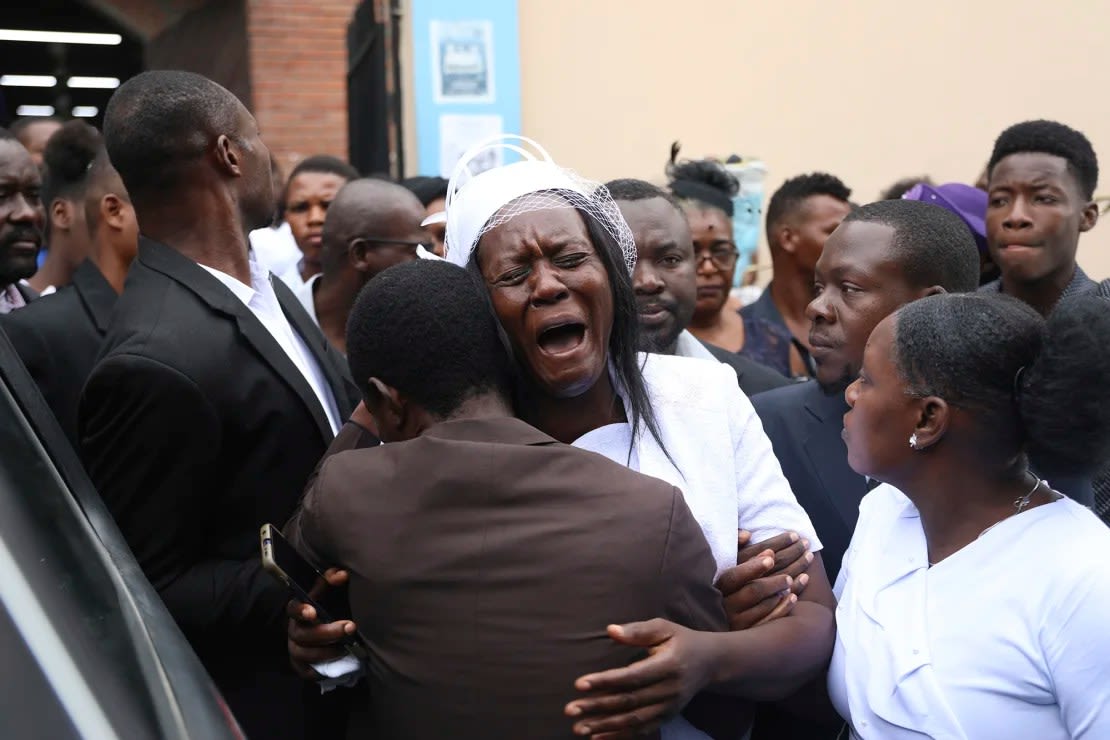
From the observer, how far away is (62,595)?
123cm

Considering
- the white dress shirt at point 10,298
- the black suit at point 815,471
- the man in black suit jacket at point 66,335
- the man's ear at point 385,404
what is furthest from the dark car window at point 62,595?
the white dress shirt at point 10,298

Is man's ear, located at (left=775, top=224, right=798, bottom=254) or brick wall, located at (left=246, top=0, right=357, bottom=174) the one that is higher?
brick wall, located at (left=246, top=0, right=357, bottom=174)

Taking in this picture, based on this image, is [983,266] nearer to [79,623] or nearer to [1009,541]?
[1009,541]

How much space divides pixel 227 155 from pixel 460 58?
18.0ft

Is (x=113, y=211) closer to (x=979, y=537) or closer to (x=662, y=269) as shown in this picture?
(x=662, y=269)

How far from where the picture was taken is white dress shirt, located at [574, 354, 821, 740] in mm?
2439

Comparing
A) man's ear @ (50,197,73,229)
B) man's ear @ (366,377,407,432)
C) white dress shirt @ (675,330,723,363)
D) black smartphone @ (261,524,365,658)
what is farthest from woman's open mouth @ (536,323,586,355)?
man's ear @ (50,197,73,229)

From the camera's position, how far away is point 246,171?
3189mm

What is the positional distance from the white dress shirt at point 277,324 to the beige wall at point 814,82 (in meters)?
5.54

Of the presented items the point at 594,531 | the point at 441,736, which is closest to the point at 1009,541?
the point at 594,531

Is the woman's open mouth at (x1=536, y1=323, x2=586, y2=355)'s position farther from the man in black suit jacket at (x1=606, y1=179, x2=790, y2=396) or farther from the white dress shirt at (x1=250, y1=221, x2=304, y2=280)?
the white dress shirt at (x1=250, y1=221, x2=304, y2=280)

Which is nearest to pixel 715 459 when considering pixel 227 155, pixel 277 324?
pixel 277 324

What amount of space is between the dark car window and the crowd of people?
0.74 m

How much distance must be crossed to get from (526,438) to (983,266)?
122 inches
